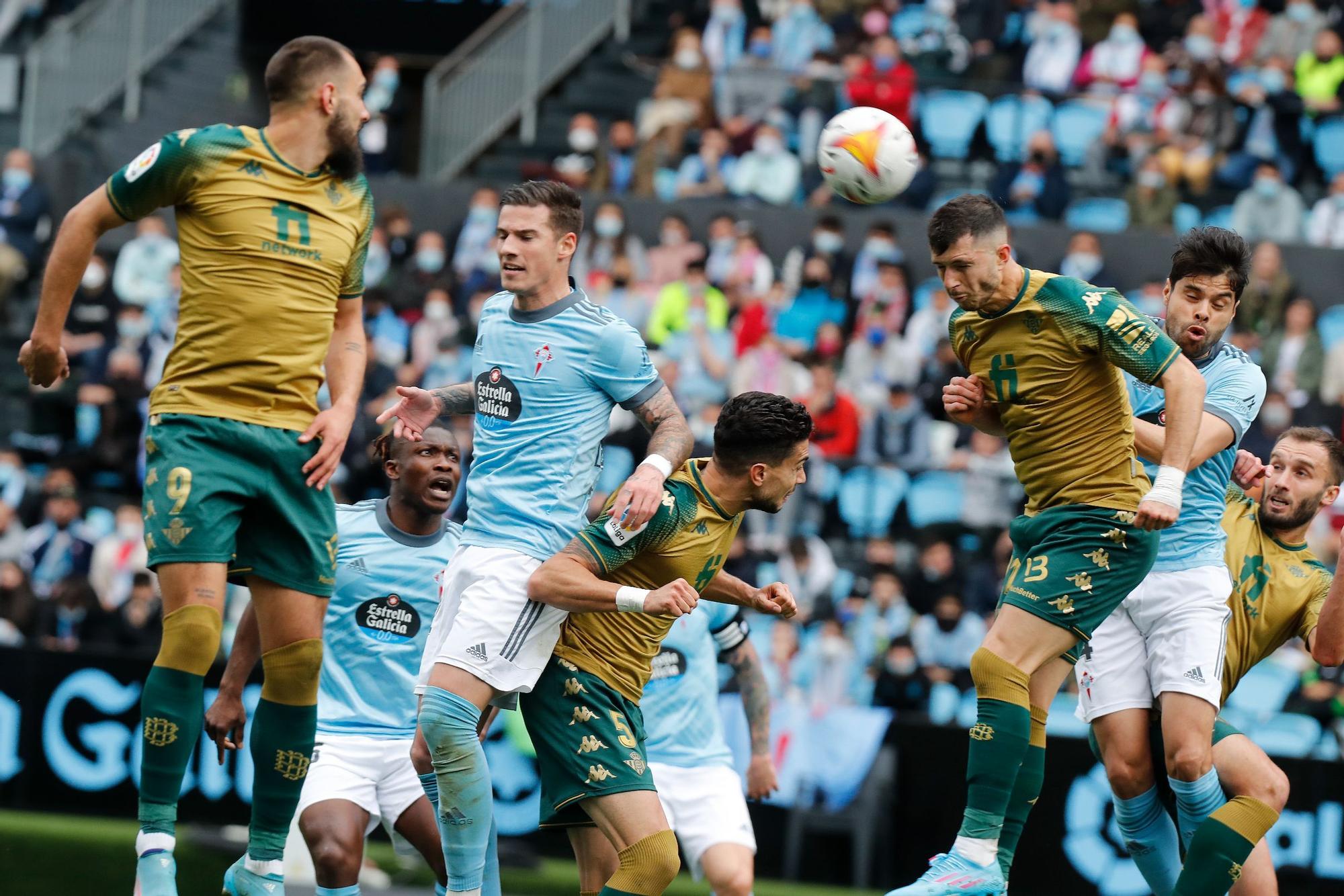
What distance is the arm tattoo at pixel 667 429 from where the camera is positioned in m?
6.43

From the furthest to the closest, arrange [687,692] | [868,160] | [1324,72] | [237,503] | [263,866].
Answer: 1. [1324,72]
2. [687,692]
3. [868,160]
4. [263,866]
5. [237,503]

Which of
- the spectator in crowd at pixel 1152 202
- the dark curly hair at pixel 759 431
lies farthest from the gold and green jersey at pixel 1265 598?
the spectator in crowd at pixel 1152 202

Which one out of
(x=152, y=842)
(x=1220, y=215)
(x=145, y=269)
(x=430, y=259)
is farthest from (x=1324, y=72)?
(x=152, y=842)

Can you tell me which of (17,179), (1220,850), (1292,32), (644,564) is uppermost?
(1292,32)

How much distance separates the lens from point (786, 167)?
1831cm

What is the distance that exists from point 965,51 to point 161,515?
15.1 metres

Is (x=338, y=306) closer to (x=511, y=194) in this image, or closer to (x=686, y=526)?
(x=511, y=194)

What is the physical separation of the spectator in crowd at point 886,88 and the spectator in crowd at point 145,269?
24.0ft

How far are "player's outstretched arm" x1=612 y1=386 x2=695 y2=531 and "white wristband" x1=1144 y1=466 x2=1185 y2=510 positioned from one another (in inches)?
66.3

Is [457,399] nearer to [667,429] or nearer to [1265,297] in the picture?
[667,429]

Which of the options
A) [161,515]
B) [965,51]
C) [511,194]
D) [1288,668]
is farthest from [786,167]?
[161,515]

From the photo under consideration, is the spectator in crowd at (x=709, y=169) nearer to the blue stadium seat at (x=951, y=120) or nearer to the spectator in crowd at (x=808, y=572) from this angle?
the blue stadium seat at (x=951, y=120)

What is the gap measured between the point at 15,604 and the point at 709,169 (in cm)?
848

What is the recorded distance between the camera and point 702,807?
8266 millimetres
